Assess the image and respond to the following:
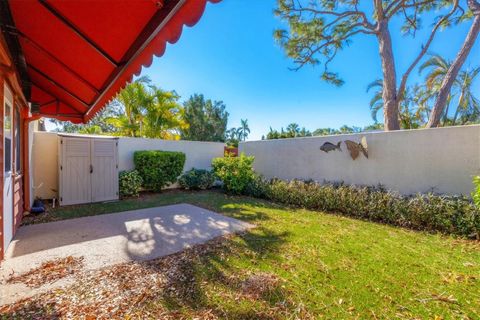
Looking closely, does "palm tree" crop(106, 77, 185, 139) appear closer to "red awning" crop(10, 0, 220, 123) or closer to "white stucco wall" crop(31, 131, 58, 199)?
"white stucco wall" crop(31, 131, 58, 199)

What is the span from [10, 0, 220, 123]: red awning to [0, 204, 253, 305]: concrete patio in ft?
10.1

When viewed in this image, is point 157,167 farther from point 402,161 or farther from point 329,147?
point 402,161

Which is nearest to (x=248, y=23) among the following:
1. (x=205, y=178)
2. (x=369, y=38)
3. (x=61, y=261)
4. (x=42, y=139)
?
(x=369, y=38)

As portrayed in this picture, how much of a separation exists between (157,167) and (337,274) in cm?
898

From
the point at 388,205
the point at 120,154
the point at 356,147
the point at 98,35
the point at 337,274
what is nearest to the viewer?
the point at 98,35

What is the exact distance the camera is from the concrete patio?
3812 millimetres

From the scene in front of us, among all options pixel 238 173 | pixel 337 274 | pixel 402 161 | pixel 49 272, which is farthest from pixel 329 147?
pixel 49 272

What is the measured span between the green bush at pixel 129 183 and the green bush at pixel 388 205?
5.93 metres

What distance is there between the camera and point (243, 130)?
4147 cm

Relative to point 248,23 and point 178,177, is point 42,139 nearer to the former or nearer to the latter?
point 178,177

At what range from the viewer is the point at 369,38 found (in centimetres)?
1141

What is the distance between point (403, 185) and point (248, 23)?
28.8ft

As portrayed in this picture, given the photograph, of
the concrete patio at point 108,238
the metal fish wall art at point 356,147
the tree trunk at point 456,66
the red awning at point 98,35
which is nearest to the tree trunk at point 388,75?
the tree trunk at point 456,66

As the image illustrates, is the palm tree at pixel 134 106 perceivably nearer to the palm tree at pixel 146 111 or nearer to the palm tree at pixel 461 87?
the palm tree at pixel 146 111
